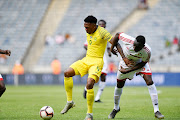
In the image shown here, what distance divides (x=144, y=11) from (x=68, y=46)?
8.10m

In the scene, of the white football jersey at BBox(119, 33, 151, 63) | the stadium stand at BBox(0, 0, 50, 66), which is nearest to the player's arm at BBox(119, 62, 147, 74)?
the white football jersey at BBox(119, 33, 151, 63)

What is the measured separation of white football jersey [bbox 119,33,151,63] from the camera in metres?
7.70

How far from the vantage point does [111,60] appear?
2966 centimetres

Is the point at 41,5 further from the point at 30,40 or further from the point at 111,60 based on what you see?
the point at 111,60

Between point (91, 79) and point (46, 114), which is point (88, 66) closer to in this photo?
point (91, 79)

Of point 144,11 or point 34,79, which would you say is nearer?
point 34,79

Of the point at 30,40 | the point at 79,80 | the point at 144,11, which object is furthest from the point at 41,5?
the point at 79,80

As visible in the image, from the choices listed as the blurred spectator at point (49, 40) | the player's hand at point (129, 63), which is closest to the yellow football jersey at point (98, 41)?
the player's hand at point (129, 63)

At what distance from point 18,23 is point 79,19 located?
622cm

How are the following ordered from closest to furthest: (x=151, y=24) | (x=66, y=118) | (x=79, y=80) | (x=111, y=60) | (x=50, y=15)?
(x=66, y=118)
(x=79, y=80)
(x=111, y=60)
(x=151, y=24)
(x=50, y=15)

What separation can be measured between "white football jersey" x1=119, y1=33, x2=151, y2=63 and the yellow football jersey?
36 cm

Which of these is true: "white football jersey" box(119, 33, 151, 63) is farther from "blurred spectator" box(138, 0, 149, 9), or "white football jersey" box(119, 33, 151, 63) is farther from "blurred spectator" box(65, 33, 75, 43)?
"blurred spectator" box(138, 0, 149, 9)

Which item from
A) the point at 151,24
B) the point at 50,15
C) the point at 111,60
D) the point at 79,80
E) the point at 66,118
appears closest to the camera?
the point at 66,118

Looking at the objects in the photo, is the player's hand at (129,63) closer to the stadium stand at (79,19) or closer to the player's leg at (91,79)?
the player's leg at (91,79)
